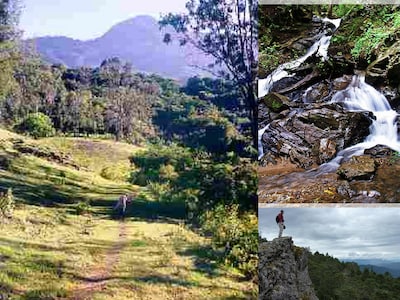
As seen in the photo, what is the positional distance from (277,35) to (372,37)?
72 centimetres

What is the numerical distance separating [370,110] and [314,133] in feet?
1.47

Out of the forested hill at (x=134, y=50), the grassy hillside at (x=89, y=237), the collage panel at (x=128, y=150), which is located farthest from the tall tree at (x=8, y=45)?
the grassy hillside at (x=89, y=237)

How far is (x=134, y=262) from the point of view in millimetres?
5164

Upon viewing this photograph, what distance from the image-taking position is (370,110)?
531cm

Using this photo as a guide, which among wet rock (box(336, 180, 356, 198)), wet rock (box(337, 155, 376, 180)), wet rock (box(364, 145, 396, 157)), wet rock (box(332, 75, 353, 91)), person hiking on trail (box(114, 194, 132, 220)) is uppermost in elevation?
wet rock (box(332, 75, 353, 91))

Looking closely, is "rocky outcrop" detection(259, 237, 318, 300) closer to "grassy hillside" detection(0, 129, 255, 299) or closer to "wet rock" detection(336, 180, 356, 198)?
"grassy hillside" detection(0, 129, 255, 299)

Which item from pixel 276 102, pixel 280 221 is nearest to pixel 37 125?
pixel 276 102

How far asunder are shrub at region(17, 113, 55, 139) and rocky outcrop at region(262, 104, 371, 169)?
5.35 ft

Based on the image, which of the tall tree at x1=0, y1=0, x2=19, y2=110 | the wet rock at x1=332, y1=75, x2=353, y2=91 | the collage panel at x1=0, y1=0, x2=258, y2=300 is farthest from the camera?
the wet rock at x1=332, y1=75, x2=353, y2=91

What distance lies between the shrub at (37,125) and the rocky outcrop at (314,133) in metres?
1.63

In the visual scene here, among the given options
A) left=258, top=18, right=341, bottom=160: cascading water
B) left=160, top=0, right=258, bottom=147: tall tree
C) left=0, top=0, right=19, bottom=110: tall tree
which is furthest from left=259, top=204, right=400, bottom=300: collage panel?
left=0, top=0, right=19, bottom=110: tall tree

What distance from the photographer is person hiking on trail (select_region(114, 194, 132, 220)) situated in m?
5.27

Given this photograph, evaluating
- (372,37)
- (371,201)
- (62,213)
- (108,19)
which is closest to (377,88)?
(372,37)

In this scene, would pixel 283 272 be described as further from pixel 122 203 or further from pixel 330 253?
pixel 122 203
